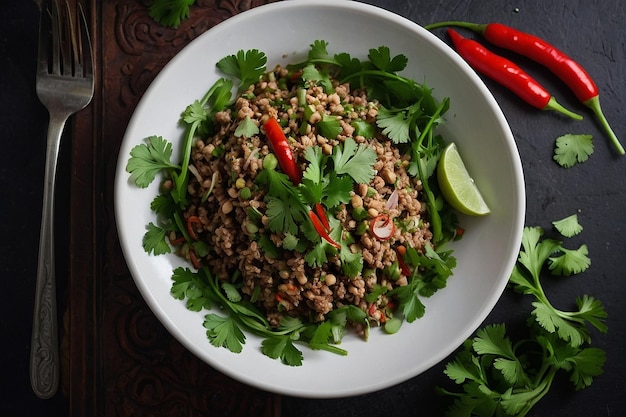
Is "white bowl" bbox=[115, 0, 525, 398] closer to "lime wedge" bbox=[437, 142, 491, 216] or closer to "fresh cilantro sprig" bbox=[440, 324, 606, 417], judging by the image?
"lime wedge" bbox=[437, 142, 491, 216]

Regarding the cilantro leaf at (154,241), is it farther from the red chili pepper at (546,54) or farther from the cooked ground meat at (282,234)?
the red chili pepper at (546,54)

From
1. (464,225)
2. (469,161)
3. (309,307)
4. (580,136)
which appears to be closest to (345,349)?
(309,307)

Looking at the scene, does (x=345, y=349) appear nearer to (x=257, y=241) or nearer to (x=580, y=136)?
(x=257, y=241)

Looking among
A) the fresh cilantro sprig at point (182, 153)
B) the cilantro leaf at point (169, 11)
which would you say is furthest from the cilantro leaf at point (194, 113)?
the cilantro leaf at point (169, 11)

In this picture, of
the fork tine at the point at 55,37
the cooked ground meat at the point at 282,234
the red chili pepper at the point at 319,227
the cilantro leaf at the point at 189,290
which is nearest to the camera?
the red chili pepper at the point at 319,227

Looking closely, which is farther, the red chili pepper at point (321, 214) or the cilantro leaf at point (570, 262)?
the cilantro leaf at point (570, 262)

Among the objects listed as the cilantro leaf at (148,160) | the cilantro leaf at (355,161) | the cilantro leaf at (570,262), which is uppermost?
the cilantro leaf at (355,161)

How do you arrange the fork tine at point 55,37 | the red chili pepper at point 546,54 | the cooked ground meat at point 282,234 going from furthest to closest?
the red chili pepper at point 546,54, the fork tine at point 55,37, the cooked ground meat at point 282,234

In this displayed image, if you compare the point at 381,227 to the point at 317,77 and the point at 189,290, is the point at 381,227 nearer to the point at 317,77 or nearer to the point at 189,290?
the point at 317,77
